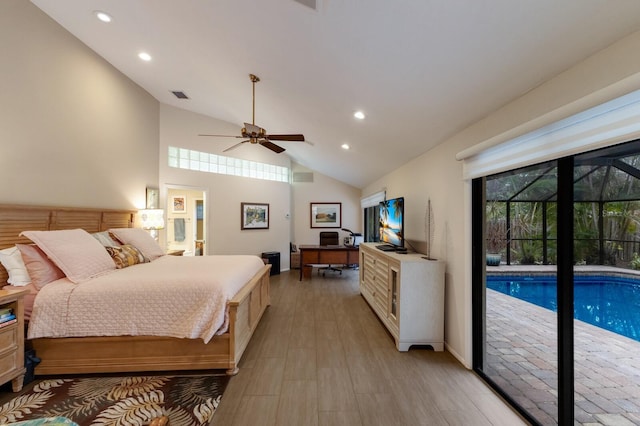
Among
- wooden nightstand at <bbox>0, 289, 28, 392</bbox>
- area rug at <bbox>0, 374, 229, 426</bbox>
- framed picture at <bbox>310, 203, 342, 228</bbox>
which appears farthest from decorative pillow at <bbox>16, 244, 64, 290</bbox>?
framed picture at <bbox>310, 203, 342, 228</bbox>

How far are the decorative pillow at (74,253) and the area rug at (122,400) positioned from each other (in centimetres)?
87

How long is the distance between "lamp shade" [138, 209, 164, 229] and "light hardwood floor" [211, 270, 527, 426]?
2574 millimetres

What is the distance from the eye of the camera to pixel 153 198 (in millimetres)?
4832

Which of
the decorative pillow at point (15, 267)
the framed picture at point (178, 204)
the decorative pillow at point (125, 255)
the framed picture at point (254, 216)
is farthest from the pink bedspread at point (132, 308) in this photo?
the framed picture at point (178, 204)

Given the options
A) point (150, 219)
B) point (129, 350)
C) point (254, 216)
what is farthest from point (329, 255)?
point (129, 350)

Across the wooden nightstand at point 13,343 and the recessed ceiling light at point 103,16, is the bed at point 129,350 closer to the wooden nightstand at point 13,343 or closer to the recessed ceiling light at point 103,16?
the wooden nightstand at point 13,343

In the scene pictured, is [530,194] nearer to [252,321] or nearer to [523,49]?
[523,49]

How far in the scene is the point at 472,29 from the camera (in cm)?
148

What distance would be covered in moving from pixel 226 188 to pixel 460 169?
15.9ft

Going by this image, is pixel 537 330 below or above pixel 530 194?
below

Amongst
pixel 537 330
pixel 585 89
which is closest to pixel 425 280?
pixel 537 330

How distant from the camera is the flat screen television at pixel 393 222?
3.62 meters

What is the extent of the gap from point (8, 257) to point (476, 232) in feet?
13.8

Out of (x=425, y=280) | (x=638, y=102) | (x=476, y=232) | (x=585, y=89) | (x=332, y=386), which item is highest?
(x=585, y=89)
